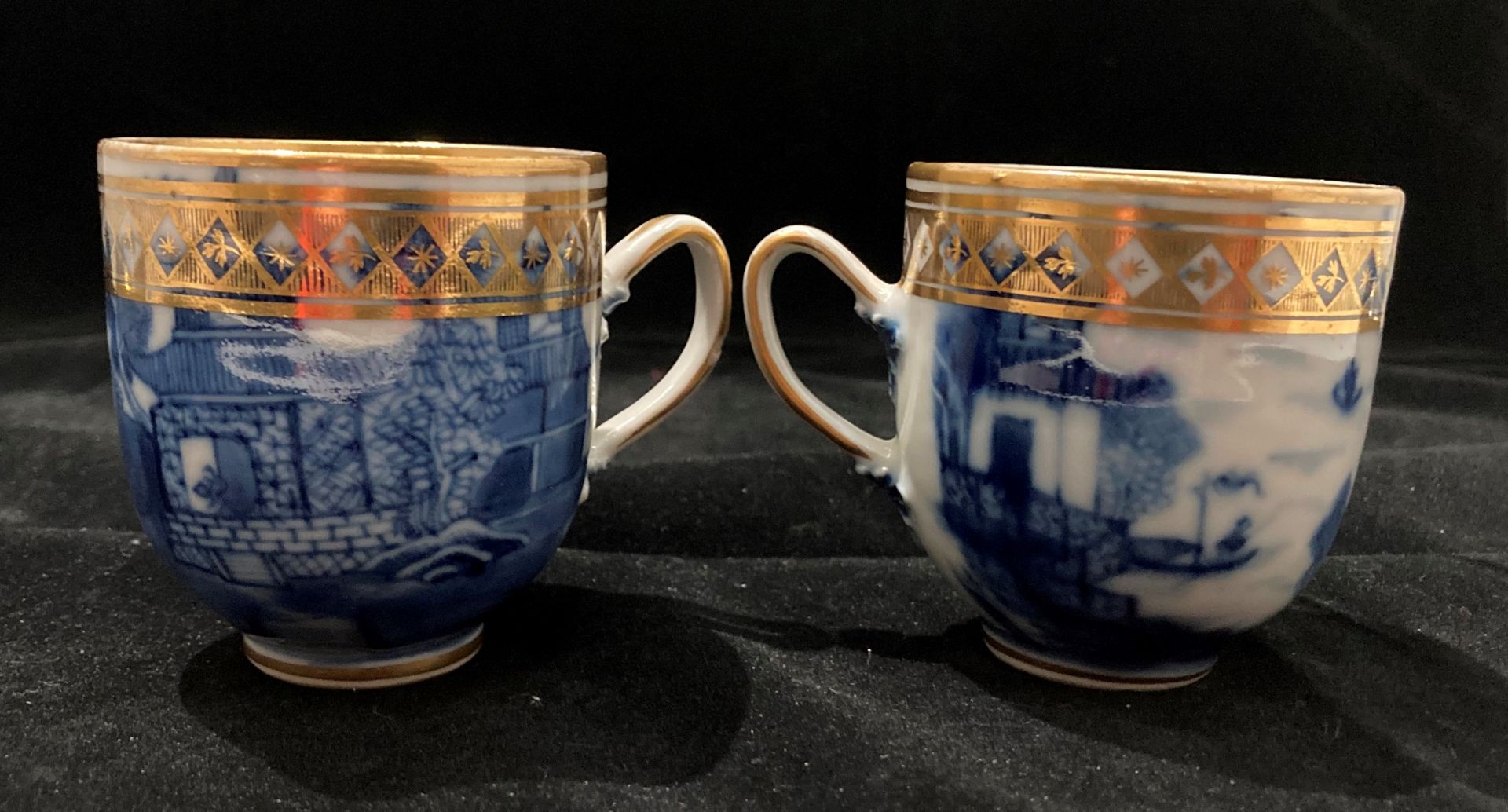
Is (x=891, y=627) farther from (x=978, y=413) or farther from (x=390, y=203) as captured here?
(x=390, y=203)

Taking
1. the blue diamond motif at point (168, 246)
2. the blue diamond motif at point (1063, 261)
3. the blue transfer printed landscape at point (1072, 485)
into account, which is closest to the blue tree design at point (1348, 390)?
the blue transfer printed landscape at point (1072, 485)

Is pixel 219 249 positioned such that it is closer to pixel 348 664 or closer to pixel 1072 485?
pixel 348 664

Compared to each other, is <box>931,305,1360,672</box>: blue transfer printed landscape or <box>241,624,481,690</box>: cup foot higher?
<box>931,305,1360,672</box>: blue transfer printed landscape

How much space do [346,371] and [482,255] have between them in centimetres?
9

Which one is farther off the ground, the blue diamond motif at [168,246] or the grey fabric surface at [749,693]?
the blue diamond motif at [168,246]

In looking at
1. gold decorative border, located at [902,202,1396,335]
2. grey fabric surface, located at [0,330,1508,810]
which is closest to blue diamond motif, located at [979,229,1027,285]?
gold decorative border, located at [902,202,1396,335]

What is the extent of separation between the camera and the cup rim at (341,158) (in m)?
0.64

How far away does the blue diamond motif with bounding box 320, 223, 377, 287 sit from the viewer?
0.65 m

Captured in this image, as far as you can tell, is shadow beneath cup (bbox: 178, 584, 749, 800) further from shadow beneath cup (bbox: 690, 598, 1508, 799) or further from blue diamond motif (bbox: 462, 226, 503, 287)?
blue diamond motif (bbox: 462, 226, 503, 287)

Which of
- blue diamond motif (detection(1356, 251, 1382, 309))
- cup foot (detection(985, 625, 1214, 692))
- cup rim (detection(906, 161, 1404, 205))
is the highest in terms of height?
cup rim (detection(906, 161, 1404, 205))

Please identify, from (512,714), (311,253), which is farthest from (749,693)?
(311,253)

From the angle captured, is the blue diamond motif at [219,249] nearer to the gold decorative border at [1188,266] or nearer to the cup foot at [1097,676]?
the gold decorative border at [1188,266]

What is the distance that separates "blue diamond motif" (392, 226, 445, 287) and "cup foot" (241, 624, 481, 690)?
0.23m

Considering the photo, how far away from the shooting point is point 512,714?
0.73 m
